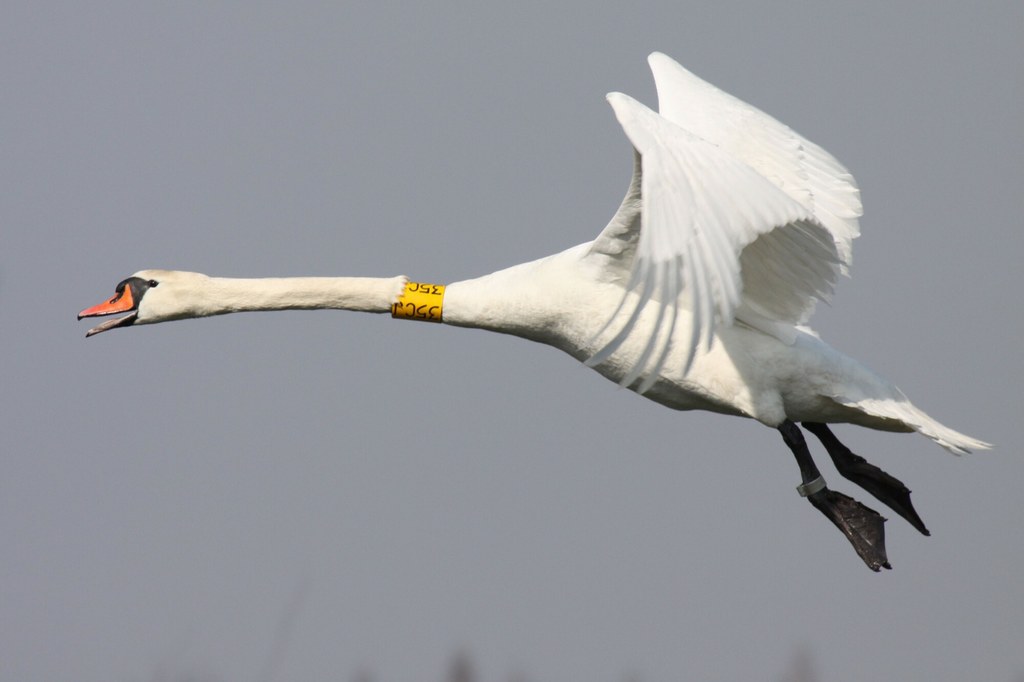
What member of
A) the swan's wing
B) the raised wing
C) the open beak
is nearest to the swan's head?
the open beak

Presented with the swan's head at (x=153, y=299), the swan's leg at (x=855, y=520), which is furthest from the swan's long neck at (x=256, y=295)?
the swan's leg at (x=855, y=520)

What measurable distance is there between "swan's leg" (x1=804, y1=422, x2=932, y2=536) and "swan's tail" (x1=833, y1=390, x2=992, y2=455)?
692 mm

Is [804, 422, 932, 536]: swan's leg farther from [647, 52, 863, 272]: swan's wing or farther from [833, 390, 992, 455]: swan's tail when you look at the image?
[647, 52, 863, 272]: swan's wing

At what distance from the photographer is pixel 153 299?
11.9 m

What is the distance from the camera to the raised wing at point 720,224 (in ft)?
32.1

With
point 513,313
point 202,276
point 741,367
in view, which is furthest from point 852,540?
point 202,276

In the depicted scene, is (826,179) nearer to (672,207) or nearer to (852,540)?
(852,540)

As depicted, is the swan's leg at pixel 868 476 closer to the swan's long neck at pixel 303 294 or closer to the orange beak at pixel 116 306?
the swan's long neck at pixel 303 294

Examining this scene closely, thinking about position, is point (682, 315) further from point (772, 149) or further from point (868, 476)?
point (772, 149)

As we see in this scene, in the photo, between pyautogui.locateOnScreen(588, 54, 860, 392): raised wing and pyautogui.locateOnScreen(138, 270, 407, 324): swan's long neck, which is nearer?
pyautogui.locateOnScreen(588, 54, 860, 392): raised wing

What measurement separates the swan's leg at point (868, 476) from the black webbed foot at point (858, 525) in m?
0.45

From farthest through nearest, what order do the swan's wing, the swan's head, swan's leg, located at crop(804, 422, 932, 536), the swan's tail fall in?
1. the swan's wing
2. swan's leg, located at crop(804, 422, 932, 536)
3. the swan's head
4. the swan's tail

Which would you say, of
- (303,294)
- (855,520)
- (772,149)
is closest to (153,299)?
(303,294)

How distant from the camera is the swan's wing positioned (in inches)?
494
